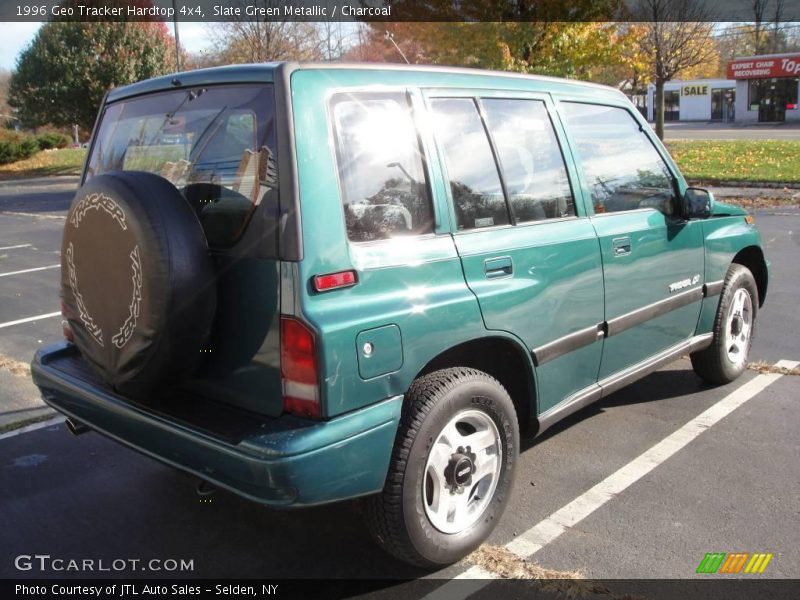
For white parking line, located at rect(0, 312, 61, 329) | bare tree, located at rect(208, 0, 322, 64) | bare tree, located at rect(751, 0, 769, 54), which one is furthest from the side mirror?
bare tree, located at rect(751, 0, 769, 54)

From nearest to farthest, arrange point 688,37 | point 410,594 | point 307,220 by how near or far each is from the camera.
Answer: point 307,220 < point 410,594 < point 688,37

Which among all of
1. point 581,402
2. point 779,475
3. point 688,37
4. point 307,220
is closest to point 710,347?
point 779,475

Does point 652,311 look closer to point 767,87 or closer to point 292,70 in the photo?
point 292,70

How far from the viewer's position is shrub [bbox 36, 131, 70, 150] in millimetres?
39969

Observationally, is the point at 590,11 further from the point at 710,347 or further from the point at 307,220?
the point at 307,220

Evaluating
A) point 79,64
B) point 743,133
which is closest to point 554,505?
point 79,64

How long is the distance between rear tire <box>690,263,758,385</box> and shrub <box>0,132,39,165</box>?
38.2 m

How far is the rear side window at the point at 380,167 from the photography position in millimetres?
2826

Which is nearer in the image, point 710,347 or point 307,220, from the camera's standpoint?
point 307,220

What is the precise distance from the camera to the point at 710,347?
16.3 feet

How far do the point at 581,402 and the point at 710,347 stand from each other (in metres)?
1.61

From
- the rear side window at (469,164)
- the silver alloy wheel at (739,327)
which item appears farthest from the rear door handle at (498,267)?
the silver alloy wheel at (739,327)

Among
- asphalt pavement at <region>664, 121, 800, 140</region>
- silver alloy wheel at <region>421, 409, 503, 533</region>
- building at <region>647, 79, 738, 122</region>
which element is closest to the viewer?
silver alloy wheel at <region>421, 409, 503, 533</region>

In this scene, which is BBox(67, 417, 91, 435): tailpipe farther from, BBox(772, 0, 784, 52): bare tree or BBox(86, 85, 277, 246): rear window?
BBox(772, 0, 784, 52): bare tree
